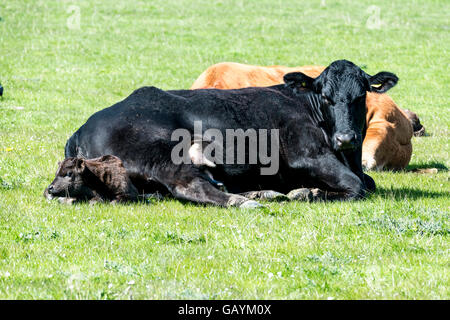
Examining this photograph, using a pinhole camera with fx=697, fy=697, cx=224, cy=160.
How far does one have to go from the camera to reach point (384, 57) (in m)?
26.3

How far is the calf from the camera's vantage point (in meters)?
7.76

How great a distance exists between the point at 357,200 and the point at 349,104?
120 centimetres

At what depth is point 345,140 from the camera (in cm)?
828

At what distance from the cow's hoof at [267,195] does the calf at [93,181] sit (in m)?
1.41

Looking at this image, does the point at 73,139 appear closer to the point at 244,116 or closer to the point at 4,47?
the point at 244,116

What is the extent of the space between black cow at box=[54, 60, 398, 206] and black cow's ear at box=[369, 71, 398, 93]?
0.01 metres

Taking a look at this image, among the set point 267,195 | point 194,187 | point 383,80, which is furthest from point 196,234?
point 383,80

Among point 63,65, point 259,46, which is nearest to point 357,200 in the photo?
point 63,65

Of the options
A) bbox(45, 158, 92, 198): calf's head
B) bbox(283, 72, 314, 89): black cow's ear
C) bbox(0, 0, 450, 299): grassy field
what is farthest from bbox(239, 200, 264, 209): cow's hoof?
bbox(283, 72, 314, 89): black cow's ear

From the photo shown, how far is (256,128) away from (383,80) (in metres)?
1.81

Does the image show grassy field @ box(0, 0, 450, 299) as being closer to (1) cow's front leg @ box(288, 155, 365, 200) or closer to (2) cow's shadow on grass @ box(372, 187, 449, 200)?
(2) cow's shadow on grass @ box(372, 187, 449, 200)

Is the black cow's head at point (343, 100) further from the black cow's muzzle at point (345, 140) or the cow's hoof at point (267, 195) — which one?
the cow's hoof at point (267, 195)

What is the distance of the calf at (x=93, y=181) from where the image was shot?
25.5ft

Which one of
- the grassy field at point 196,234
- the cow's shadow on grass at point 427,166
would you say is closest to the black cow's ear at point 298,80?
the grassy field at point 196,234
